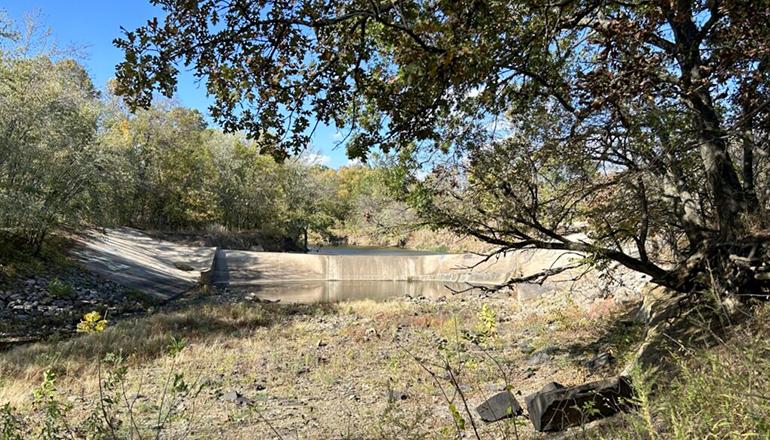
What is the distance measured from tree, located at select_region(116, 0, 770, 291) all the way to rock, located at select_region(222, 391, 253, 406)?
3.49 m

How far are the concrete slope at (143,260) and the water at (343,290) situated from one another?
8.51ft

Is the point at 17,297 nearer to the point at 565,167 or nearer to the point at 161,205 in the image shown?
the point at 565,167

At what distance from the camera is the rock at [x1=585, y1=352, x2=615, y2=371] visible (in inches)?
241

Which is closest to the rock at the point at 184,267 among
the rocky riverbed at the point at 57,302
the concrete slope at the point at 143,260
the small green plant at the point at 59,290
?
the concrete slope at the point at 143,260

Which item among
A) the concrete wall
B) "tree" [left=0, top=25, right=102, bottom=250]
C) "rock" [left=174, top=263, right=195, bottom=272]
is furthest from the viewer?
the concrete wall

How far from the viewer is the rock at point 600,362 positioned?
6.13 meters

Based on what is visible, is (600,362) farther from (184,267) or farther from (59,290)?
(184,267)

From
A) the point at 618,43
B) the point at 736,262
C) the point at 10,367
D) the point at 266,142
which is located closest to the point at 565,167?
the point at 618,43

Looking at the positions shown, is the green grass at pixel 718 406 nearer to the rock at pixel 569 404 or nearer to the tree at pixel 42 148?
the rock at pixel 569 404

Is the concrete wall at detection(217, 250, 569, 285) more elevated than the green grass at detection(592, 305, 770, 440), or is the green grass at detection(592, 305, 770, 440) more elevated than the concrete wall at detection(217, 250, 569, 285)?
the green grass at detection(592, 305, 770, 440)

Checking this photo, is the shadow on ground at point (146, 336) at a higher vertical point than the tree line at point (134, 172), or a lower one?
lower

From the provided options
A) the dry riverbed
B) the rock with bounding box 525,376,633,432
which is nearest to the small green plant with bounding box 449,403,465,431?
the dry riverbed

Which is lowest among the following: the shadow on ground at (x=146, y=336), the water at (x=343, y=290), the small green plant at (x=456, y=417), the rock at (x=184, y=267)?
the water at (x=343, y=290)

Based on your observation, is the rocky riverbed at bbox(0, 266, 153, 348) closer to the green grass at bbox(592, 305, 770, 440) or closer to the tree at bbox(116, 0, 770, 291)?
the tree at bbox(116, 0, 770, 291)
